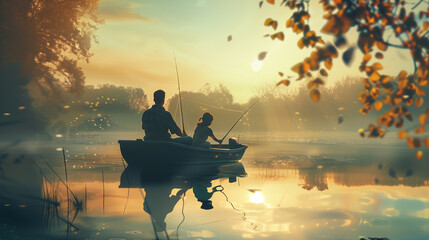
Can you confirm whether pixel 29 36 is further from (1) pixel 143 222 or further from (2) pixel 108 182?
(1) pixel 143 222

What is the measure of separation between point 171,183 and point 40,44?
1796cm

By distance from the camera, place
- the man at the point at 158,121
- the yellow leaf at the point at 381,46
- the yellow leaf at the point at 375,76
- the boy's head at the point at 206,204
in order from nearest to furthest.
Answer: the yellow leaf at the point at 381,46 → the yellow leaf at the point at 375,76 → the boy's head at the point at 206,204 → the man at the point at 158,121

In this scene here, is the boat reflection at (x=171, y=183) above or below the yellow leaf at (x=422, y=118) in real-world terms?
below

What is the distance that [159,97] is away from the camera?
1173 cm

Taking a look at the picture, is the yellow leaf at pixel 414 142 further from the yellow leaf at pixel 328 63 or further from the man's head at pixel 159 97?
the man's head at pixel 159 97

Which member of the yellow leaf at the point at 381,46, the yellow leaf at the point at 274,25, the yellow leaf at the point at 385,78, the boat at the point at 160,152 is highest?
the yellow leaf at the point at 274,25

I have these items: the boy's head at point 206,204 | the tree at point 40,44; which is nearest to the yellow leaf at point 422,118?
the boy's head at point 206,204

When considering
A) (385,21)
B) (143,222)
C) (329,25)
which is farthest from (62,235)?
(385,21)

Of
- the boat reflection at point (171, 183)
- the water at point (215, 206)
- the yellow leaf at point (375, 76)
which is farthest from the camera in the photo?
the boat reflection at point (171, 183)

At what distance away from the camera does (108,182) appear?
10.6 metres

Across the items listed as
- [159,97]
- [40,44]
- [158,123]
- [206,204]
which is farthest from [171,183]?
[40,44]

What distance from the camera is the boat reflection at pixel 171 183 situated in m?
7.06

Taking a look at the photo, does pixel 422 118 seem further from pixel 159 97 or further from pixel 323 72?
pixel 159 97

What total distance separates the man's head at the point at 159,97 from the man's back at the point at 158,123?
0.50 feet
